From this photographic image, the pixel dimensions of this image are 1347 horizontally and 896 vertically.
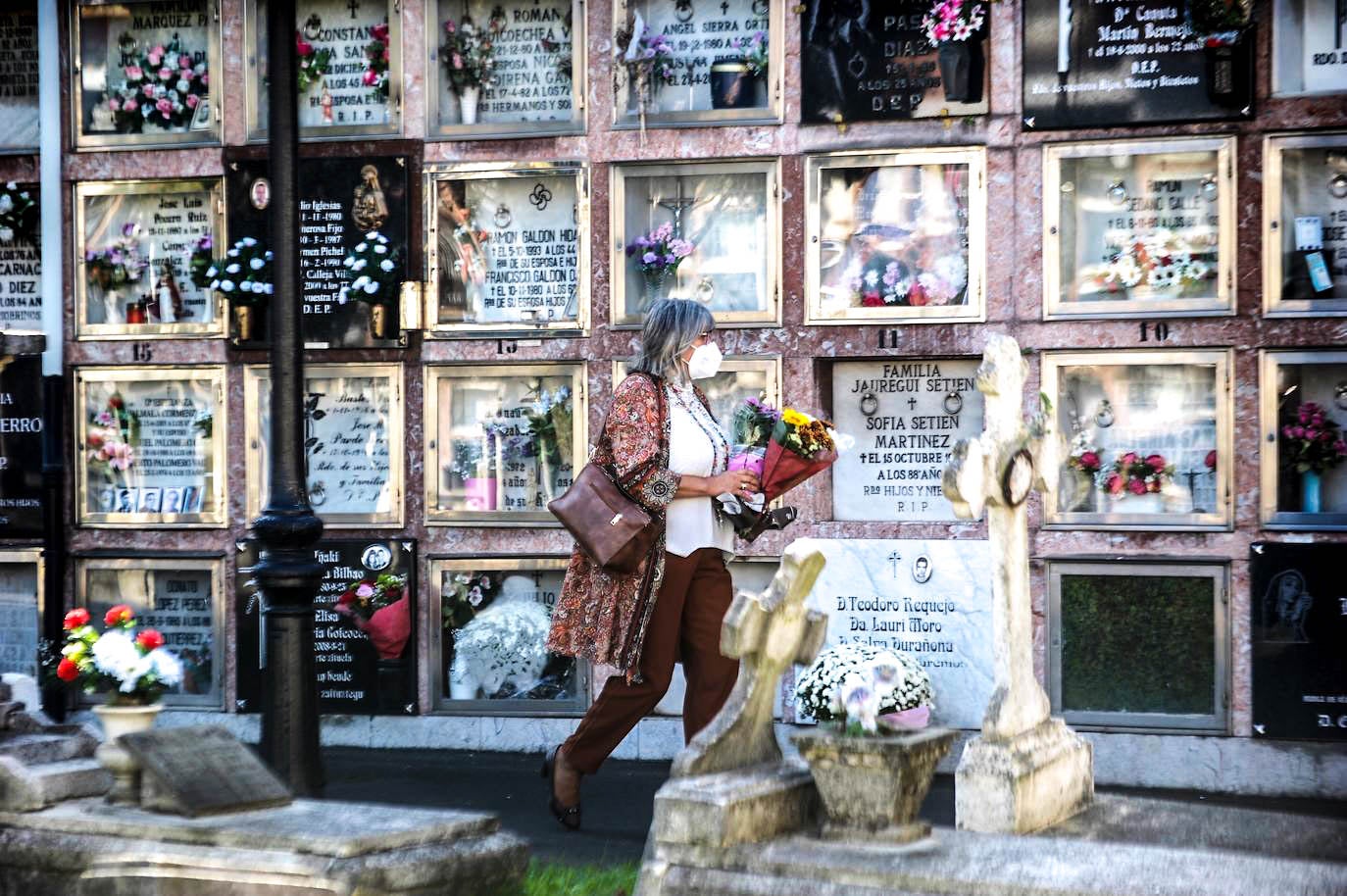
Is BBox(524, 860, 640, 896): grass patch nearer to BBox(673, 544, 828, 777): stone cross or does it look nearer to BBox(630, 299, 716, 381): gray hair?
BBox(673, 544, 828, 777): stone cross

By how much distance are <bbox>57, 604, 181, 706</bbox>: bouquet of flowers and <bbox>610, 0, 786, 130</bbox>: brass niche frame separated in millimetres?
3868

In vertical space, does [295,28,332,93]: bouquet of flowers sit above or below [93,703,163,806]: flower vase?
above

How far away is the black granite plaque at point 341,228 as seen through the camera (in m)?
8.02

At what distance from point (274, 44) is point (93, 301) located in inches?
121

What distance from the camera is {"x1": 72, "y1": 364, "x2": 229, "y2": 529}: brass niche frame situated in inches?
321

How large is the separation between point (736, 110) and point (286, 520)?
10.5 ft

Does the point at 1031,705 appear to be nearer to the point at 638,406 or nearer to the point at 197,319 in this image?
the point at 638,406

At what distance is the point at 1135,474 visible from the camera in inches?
289

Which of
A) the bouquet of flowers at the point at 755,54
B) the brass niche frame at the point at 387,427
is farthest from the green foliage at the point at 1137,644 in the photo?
the brass niche frame at the point at 387,427

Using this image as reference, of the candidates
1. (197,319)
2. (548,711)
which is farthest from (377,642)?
(197,319)

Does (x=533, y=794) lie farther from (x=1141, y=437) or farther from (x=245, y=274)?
(x=1141, y=437)

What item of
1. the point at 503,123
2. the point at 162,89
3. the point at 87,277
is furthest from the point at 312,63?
the point at 87,277

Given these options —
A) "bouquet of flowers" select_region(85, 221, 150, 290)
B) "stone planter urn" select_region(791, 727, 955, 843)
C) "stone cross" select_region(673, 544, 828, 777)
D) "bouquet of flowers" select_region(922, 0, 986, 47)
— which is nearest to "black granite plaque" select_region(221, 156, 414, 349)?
"bouquet of flowers" select_region(85, 221, 150, 290)

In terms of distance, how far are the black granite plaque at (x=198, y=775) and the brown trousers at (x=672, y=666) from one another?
4.89ft
